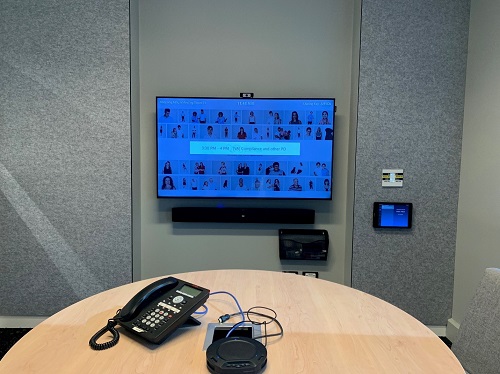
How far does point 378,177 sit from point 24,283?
275 cm

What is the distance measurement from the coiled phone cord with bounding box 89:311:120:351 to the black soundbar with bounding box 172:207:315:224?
174 centimetres

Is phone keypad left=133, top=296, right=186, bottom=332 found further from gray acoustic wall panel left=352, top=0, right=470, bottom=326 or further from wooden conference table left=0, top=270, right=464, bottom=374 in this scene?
gray acoustic wall panel left=352, top=0, right=470, bottom=326

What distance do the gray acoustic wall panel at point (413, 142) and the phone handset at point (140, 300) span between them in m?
1.86

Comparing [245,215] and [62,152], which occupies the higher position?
[62,152]

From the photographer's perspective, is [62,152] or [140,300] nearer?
[140,300]

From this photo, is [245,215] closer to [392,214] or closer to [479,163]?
→ [392,214]

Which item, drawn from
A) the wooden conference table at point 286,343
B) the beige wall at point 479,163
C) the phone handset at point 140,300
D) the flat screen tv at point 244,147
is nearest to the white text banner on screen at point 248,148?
the flat screen tv at point 244,147

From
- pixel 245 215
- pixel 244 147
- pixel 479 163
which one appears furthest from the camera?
pixel 245 215

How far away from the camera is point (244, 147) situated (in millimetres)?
2814

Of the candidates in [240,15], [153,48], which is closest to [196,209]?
[153,48]

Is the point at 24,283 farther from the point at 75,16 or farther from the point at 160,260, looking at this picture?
the point at 75,16

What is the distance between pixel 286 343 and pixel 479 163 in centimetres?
207

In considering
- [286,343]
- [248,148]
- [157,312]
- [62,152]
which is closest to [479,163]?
[248,148]

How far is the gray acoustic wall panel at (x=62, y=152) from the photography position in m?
2.67
